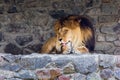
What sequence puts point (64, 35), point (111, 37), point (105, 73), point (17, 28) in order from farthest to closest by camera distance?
point (17, 28)
point (111, 37)
point (64, 35)
point (105, 73)

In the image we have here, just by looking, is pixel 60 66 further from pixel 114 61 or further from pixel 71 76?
pixel 114 61

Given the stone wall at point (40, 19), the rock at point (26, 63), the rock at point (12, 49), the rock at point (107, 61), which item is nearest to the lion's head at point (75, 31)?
the stone wall at point (40, 19)

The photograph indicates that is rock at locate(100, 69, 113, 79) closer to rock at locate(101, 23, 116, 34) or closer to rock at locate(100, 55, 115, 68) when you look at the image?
rock at locate(100, 55, 115, 68)

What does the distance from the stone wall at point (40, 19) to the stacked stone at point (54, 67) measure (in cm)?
124

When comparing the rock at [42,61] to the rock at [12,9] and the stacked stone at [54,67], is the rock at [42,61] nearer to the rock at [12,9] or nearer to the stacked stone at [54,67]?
the stacked stone at [54,67]

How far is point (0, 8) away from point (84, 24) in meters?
0.98

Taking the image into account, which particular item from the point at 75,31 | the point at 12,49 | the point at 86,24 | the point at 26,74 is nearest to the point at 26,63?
the point at 26,74

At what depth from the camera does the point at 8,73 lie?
3355mm

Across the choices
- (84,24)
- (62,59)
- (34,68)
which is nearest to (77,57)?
(62,59)

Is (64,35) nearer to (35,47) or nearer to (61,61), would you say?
(35,47)

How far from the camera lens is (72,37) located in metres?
4.20

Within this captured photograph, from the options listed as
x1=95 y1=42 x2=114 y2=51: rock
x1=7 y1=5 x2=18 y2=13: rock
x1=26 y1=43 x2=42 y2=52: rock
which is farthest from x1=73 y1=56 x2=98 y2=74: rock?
x1=7 y1=5 x2=18 y2=13: rock

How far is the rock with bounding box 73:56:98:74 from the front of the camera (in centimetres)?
342

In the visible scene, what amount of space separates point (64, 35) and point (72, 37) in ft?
0.26
